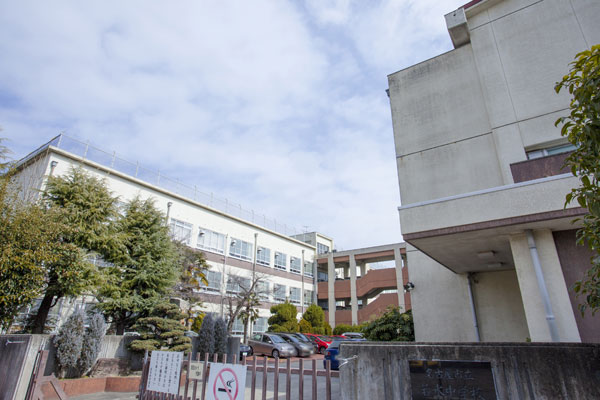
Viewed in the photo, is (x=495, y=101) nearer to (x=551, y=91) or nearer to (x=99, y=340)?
(x=551, y=91)

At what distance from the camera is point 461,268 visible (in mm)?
9484

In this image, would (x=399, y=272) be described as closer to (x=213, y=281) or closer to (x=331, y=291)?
(x=331, y=291)

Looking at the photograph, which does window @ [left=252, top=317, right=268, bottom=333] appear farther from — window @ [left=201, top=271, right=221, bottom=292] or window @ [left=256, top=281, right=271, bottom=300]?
window @ [left=201, top=271, right=221, bottom=292]

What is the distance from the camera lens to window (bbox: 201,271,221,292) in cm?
2808

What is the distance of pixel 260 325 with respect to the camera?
105 ft

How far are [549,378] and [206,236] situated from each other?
27.6 m

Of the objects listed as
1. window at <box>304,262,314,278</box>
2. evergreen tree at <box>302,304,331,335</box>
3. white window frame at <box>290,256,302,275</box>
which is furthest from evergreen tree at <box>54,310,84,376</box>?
window at <box>304,262,314,278</box>

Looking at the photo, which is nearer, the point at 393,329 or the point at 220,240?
the point at 393,329

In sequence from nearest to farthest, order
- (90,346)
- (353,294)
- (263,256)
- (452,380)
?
1. (452,380)
2. (90,346)
3. (263,256)
4. (353,294)

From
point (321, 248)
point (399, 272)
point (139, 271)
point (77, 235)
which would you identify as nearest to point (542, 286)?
point (77, 235)

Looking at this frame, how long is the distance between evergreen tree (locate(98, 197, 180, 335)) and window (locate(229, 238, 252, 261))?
15.2 m

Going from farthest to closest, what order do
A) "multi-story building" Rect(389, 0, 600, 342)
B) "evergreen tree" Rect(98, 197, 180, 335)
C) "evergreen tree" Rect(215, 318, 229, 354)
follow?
"evergreen tree" Rect(215, 318, 229, 354)
"evergreen tree" Rect(98, 197, 180, 335)
"multi-story building" Rect(389, 0, 600, 342)

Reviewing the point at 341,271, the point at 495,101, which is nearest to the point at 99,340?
the point at 495,101

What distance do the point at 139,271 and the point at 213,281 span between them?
14.5 meters
